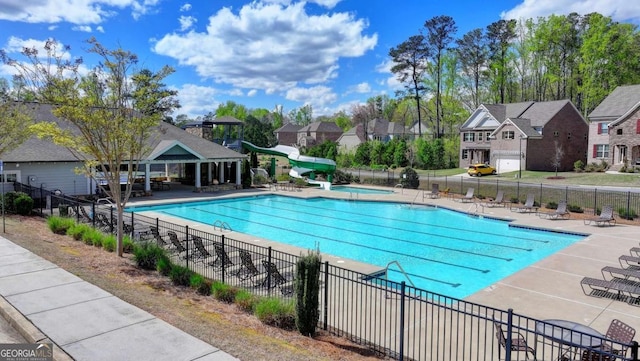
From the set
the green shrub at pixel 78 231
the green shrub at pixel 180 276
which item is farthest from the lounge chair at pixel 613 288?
the green shrub at pixel 78 231

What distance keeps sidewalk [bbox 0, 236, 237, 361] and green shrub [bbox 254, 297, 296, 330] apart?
5.81ft

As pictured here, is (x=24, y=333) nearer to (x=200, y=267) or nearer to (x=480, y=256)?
(x=200, y=267)

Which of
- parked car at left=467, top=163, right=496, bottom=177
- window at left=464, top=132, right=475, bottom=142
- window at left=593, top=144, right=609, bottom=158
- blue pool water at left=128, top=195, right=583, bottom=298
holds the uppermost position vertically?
window at left=464, top=132, right=475, bottom=142

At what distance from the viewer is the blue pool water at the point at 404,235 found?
1525 cm

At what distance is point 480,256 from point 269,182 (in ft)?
82.7

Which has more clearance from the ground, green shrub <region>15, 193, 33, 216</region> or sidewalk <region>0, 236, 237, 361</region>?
green shrub <region>15, 193, 33, 216</region>

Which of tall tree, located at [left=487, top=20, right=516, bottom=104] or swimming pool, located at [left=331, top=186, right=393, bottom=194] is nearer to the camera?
swimming pool, located at [left=331, top=186, right=393, bottom=194]

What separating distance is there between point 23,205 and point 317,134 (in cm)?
8259

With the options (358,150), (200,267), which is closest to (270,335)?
(200,267)

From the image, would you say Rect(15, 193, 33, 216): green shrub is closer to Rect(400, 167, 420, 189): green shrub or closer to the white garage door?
Rect(400, 167, 420, 189): green shrub

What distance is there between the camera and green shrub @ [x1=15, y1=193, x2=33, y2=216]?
19.3 m

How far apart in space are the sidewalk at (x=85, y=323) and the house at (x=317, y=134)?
296ft

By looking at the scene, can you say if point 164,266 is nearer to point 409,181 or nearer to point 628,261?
point 628,261

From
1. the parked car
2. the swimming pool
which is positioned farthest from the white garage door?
the swimming pool
